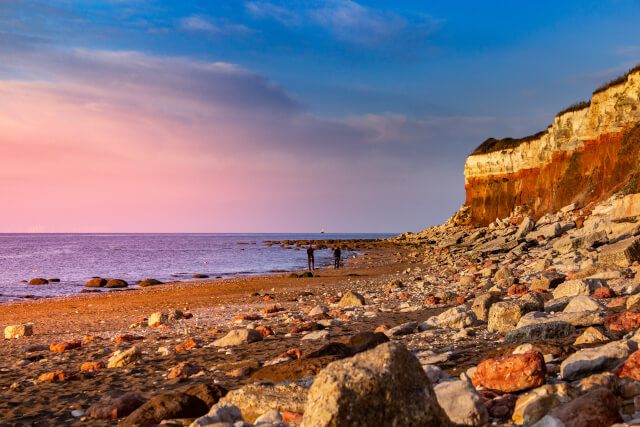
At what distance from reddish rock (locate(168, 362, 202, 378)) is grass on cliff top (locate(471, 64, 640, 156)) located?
37.6 metres

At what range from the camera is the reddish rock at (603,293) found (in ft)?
28.4

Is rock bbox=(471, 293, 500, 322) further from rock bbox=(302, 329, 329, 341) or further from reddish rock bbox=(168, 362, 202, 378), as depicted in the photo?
reddish rock bbox=(168, 362, 202, 378)

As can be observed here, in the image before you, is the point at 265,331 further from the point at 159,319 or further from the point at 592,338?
the point at 592,338

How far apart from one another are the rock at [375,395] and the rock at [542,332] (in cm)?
374

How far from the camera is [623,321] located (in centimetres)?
602

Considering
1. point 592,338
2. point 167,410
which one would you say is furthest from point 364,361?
point 592,338

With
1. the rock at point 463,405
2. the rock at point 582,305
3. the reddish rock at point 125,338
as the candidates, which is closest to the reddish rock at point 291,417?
the rock at point 463,405

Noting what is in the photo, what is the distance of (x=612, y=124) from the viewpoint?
34.1m

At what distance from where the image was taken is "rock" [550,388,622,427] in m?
3.07

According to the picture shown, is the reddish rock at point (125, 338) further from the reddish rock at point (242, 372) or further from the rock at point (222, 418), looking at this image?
the rock at point (222, 418)

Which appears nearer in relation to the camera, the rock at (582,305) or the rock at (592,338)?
the rock at (592,338)

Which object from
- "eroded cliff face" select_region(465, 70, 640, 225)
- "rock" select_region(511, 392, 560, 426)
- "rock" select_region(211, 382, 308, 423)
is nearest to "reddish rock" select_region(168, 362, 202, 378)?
"rock" select_region(211, 382, 308, 423)

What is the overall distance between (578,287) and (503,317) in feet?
9.45

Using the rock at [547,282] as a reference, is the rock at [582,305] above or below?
above
